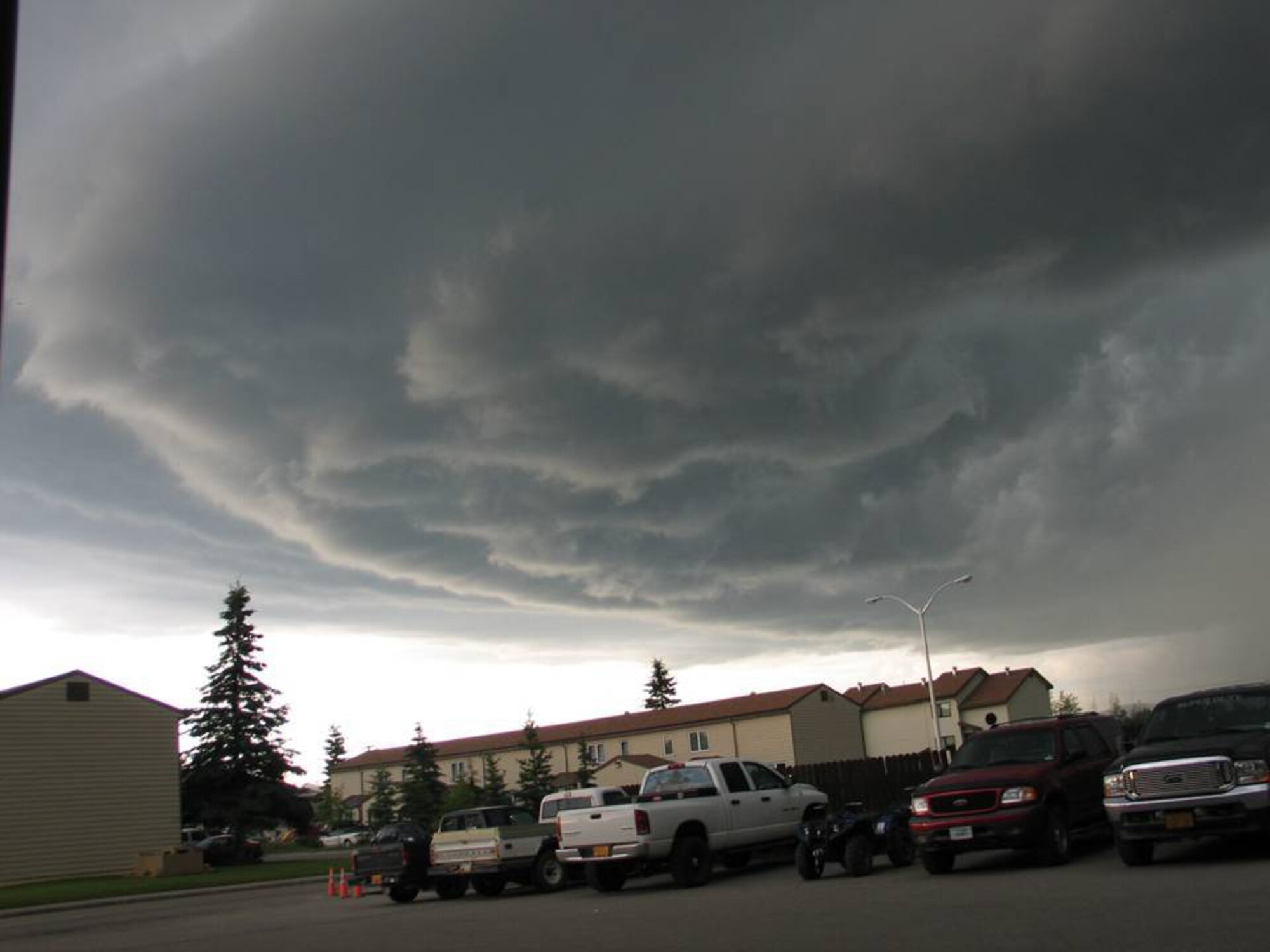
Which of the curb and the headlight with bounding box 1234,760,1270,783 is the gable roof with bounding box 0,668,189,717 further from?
the headlight with bounding box 1234,760,1270,783

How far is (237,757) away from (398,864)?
114 ft

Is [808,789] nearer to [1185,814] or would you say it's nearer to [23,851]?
[1185,814]

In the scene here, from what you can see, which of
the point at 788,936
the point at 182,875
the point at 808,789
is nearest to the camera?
the point at 788,936

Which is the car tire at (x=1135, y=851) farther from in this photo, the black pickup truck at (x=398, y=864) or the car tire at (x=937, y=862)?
the black pickup truck at (x=398, y=864)

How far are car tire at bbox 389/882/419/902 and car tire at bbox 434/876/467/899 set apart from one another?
1.47 feet

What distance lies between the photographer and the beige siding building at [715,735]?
7362 cm

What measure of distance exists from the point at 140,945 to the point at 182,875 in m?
27.4

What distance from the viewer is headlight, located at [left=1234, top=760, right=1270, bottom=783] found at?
42.3 feet

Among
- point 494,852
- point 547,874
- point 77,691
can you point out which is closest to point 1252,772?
point 494,852

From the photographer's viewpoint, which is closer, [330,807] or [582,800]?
[582,800]

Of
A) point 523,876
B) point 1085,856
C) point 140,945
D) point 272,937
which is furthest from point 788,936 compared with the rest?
point 523,876

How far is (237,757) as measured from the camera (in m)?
53.8

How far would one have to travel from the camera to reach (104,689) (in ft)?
154

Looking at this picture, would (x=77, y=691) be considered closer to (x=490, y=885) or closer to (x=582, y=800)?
(x=490, y=885)
